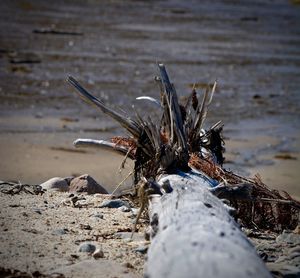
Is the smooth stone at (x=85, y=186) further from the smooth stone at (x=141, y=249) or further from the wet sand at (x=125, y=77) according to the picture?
the smooth stone at (x=141, y=249)

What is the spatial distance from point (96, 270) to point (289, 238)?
1625 millimetres

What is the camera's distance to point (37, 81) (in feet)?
52.3

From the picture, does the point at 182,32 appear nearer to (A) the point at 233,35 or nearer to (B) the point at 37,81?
(A) the point at 233,35

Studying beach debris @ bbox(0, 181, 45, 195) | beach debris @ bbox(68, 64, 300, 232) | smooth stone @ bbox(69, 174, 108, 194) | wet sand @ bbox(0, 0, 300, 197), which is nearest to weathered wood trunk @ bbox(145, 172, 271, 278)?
beach debris @ bbox(68, 64, 300, 232)

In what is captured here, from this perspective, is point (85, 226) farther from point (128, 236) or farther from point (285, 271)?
point (285, 271)

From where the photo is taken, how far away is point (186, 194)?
16.4 ft

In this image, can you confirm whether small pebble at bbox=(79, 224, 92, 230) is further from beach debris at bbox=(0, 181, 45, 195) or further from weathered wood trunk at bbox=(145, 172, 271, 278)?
beach debris at bbox=(0, 181, 45, 195)

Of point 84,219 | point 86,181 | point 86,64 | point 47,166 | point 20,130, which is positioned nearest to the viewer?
point 84,219

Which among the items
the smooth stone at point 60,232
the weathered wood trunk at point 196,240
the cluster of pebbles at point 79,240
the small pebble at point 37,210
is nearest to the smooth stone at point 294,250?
the cluster of pebbles at point 79,240

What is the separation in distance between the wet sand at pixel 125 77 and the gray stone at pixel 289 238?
4200 millimetres

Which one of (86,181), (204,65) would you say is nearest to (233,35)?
(204,65)

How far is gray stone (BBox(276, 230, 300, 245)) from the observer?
5.71 metres

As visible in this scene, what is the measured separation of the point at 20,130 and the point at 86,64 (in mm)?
6251

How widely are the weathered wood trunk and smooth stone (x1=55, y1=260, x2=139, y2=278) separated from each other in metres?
0.32
